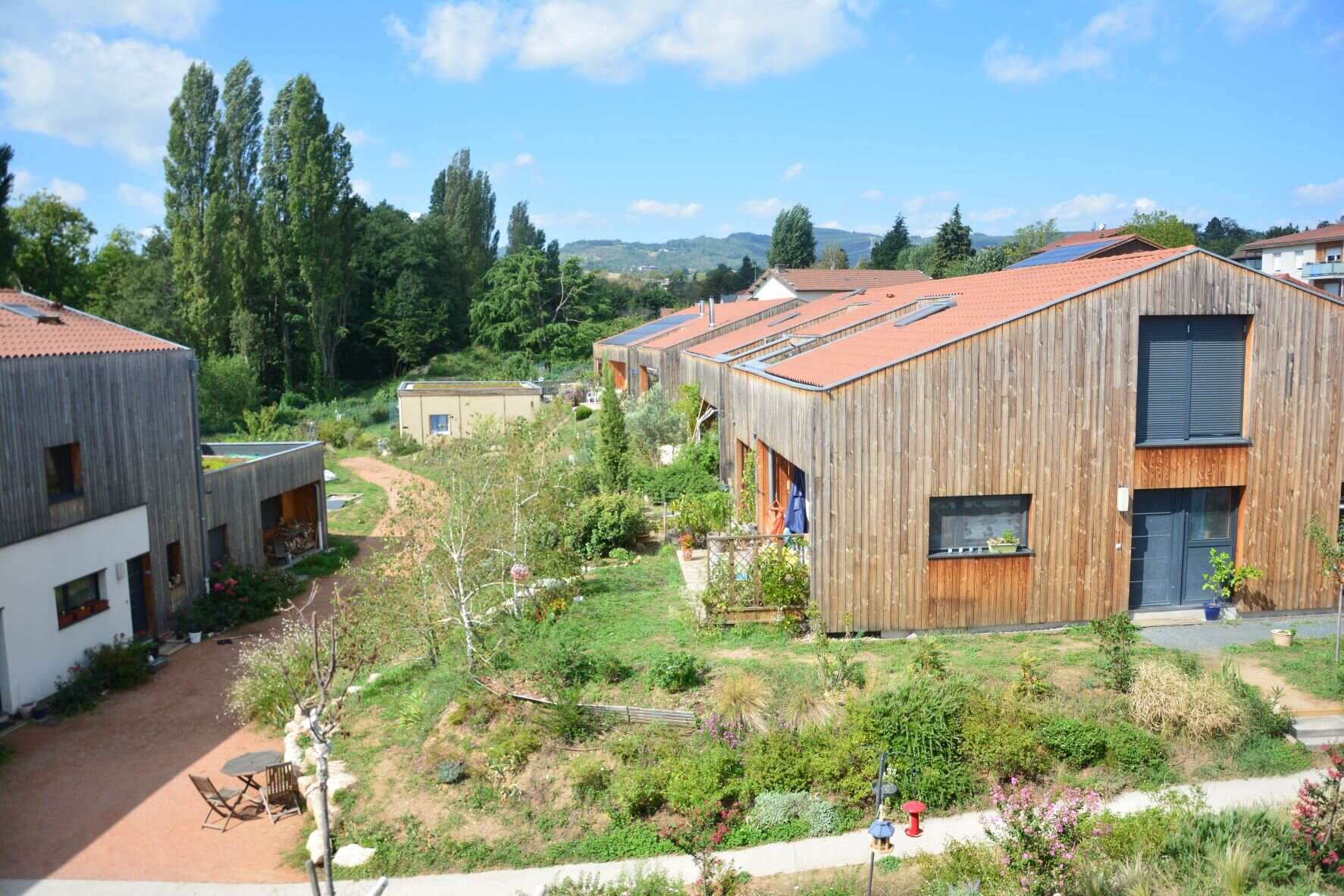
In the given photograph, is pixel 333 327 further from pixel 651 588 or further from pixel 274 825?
pixel 274 825

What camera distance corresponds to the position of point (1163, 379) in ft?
45.8

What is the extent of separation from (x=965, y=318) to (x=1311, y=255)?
5637cm

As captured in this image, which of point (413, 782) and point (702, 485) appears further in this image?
point (702, 485)

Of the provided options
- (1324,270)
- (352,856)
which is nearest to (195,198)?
(352,856)

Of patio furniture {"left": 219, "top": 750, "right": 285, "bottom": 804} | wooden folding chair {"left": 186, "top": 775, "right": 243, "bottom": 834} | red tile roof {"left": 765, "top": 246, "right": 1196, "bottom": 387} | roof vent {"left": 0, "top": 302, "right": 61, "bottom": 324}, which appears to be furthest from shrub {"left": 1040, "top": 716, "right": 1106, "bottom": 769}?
roof vent {"left": 0, "top": 302, "right": 61, "bottom": 324}

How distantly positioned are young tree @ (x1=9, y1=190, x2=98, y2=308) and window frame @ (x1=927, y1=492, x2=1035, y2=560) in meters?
50.7

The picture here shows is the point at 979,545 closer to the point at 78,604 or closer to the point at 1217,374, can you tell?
the point at 1217,374

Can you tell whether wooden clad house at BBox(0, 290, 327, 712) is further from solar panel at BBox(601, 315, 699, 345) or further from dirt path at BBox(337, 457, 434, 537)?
solar panel at BBox(601, 315, 699, 345)

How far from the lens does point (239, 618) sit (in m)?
19.1

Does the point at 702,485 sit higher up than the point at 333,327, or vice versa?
the point at 333,327

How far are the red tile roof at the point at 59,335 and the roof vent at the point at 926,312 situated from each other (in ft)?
47.6

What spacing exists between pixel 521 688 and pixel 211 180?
40364mm

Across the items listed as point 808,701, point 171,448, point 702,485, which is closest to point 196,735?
point 171,448

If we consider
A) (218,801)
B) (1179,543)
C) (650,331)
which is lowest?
(218,801)
